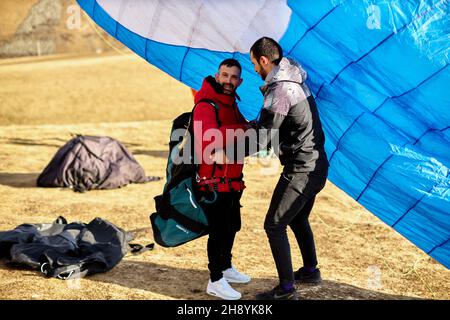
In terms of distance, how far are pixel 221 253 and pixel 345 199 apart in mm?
4266

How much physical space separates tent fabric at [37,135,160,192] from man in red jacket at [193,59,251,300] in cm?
458

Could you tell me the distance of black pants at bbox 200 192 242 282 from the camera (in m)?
4.66

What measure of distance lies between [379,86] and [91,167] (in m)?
5.56

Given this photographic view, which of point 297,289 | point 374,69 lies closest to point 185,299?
point 297,289

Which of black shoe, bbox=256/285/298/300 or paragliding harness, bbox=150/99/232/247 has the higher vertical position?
paragliding harness, bbox=150/99/232/247

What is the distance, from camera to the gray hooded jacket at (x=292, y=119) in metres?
4.26

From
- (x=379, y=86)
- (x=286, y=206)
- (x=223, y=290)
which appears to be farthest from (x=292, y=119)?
(x=223, y=290)

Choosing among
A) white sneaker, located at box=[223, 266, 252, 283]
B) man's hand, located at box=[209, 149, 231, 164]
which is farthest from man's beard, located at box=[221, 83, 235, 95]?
white sneaker, located at box=[223, 266, 252, 283]

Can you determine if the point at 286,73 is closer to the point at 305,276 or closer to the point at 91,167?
the point at 305,276

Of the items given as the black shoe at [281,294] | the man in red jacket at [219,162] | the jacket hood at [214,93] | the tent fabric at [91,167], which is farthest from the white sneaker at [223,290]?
the tent fabric at [91,167]

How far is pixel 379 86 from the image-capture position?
475cm

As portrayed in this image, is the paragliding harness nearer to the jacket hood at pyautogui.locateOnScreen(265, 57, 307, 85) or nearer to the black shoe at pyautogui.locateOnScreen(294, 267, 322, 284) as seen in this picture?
the jacket hood at pyautogui.locateOnScreen(265, 57, 307, 85)

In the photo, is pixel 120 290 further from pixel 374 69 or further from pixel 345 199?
pixel 345 199

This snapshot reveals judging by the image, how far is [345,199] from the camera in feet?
28.8
